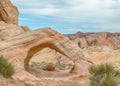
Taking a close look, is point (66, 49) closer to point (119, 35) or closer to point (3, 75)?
point (3, 75)

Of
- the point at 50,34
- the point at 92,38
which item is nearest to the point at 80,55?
the point at 50,34

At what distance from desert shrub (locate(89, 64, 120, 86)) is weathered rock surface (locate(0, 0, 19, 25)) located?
792 inches

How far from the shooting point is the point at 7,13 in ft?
119

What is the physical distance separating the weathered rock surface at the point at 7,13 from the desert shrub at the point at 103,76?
20120 millimetres

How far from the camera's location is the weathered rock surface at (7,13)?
3625cm

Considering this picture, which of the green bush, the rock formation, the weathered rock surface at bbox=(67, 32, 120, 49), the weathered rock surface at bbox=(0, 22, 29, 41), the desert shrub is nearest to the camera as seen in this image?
the desert shrub

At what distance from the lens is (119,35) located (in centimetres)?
12644

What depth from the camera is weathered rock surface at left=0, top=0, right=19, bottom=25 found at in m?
36.2

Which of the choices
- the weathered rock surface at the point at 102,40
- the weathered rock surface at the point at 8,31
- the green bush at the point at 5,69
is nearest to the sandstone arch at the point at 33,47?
the weathered rock surface at the point at 8,31

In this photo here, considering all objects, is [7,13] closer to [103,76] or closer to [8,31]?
[8,31]

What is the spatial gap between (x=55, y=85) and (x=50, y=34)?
9.00 metres

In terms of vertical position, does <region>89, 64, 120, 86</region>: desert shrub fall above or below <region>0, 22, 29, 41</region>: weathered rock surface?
below

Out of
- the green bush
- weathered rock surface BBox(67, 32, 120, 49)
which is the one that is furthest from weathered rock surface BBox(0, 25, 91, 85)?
weathered rock surface BBox(67, 32, 120, 49)

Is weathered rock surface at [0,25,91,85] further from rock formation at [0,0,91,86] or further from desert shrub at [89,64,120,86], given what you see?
desert shrub at [89,64,120,86]
